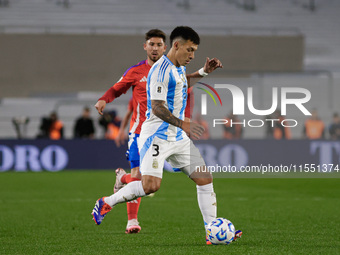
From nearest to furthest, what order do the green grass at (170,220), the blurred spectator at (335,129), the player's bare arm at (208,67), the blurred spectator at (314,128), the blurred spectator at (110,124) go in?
1. the green grass at (170,220)
2. the player's bare arm at (208,67)
3. the blurred spectator at (110,124)
4. the blurred spectator at (335,129)
5. the blurred spectator at (314,128)

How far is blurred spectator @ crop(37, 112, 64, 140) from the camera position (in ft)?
62.0

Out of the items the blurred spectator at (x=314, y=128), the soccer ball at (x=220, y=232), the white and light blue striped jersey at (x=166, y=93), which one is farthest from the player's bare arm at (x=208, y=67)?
the blurred spectator at (x=314, y=128)

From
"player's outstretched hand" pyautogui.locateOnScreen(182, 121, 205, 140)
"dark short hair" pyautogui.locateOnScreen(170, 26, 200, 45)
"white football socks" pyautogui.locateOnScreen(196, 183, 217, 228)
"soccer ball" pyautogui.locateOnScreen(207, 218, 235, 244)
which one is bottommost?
"soccer ball" pyautogui.locateOnScreen(207, 218, 235, 244)

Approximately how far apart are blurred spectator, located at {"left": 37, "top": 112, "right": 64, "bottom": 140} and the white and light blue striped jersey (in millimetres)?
13278

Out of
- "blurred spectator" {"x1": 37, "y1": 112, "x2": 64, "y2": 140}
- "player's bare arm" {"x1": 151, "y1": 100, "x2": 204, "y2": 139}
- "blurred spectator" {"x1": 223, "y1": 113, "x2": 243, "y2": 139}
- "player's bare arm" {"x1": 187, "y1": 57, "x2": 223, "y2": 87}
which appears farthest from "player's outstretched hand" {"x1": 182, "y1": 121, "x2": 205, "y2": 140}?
"blurred spectator" {"x1": 223, "y1": 113, "x2": 243, "y2": 139}

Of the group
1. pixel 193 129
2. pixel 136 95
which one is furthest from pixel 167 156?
pixel 136 95

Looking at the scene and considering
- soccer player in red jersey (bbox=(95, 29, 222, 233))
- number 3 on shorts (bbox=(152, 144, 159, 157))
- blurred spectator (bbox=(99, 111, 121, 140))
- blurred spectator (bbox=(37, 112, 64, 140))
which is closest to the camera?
number 3 on shorts (bbox=(152, 144, 159, 157))

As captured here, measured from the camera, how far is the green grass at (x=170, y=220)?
5.64 meters

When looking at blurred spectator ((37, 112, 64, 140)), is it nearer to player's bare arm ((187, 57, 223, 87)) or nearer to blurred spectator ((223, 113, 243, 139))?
blurred spectator ((223, 113, 243, 139))

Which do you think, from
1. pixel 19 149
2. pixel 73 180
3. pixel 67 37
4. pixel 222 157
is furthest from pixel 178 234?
pixel 67 37

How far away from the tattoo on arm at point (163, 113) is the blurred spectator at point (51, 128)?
44.4 ft

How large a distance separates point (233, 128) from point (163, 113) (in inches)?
608

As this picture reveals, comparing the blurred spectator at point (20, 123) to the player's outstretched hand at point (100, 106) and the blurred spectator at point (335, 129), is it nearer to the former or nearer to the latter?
the blurred spectator at point (335, 129)

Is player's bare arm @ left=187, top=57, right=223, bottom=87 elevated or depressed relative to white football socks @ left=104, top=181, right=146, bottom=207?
elevated
